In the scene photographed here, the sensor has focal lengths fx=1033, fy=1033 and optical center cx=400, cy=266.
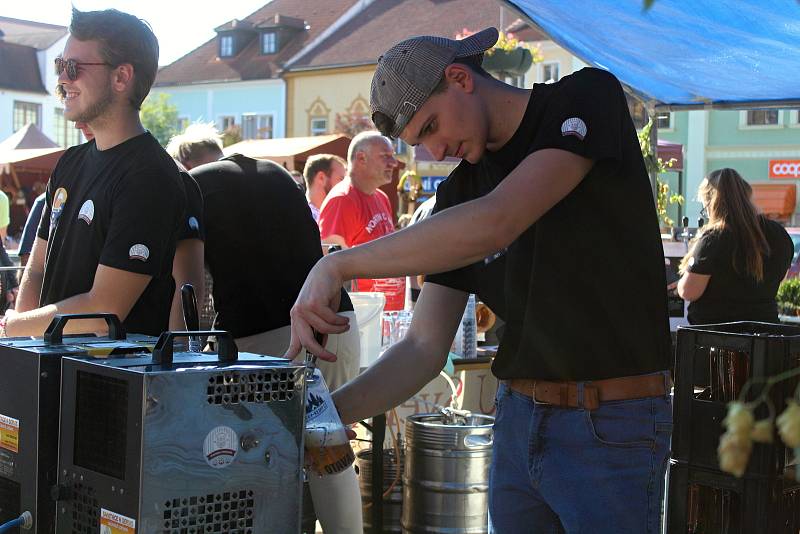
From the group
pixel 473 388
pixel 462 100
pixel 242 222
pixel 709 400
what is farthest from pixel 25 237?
Result: pixel 462 100

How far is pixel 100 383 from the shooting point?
1.61m

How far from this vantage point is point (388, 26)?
39.7m

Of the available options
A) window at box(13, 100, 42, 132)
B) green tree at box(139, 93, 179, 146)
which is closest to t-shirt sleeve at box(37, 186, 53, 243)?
green tree at box(139, 93, 179, 146)

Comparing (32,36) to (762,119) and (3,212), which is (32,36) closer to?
(762,119)

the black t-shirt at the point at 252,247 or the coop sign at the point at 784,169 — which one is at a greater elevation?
the coop sign at the point at 784,169

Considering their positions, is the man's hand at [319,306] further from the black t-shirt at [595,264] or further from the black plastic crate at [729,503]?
the black plastic crate at [729,503]

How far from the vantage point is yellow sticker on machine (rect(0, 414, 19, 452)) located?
1.75 m

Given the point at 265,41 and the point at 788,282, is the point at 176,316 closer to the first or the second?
the point at 788,282

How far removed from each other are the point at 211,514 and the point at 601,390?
0.77 metres

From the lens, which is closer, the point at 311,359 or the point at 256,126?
the point at 311,359

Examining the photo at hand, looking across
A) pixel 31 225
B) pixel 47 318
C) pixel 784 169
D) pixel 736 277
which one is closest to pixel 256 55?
pixel 784 169

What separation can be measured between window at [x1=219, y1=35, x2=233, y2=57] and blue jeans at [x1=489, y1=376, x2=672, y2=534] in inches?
1749

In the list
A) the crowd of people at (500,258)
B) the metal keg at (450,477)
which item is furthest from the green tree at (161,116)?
the crowd of people at (500,258)

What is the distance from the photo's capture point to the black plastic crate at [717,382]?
2934 mm
